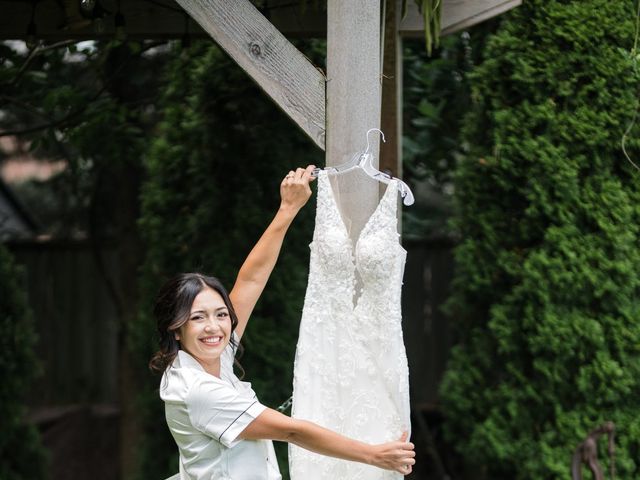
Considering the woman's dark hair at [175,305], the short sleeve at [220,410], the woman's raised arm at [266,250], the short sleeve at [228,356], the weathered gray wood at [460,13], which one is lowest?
the short sleeve at [220,410]

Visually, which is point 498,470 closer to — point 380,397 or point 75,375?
point 380,397

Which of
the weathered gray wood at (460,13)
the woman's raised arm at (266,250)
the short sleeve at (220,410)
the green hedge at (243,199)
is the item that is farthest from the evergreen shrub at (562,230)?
the short sleeve at (220,410)

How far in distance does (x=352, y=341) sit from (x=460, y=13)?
5.31ft

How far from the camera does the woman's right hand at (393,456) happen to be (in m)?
2.28

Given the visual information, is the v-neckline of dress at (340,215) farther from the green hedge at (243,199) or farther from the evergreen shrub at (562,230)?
the green hedge at (243,199)

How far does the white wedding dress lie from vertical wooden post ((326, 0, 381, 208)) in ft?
0.40

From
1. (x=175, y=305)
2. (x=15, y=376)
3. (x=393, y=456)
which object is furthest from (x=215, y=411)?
(x=15, y=376)

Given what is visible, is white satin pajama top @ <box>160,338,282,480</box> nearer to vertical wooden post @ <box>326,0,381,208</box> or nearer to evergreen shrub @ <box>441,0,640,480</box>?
vertical wooden post @ <box>326,0,381,208</box>

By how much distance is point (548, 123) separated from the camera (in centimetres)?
411

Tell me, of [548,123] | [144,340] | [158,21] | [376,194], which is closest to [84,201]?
[144,340]

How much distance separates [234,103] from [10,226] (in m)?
5.87

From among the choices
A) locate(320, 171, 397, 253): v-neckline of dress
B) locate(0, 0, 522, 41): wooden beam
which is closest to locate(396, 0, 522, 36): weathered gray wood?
locate(0, 0, 522, 41): wooden beam

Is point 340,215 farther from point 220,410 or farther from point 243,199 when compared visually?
point 243,199

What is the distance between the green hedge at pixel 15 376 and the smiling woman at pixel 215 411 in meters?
3.00
